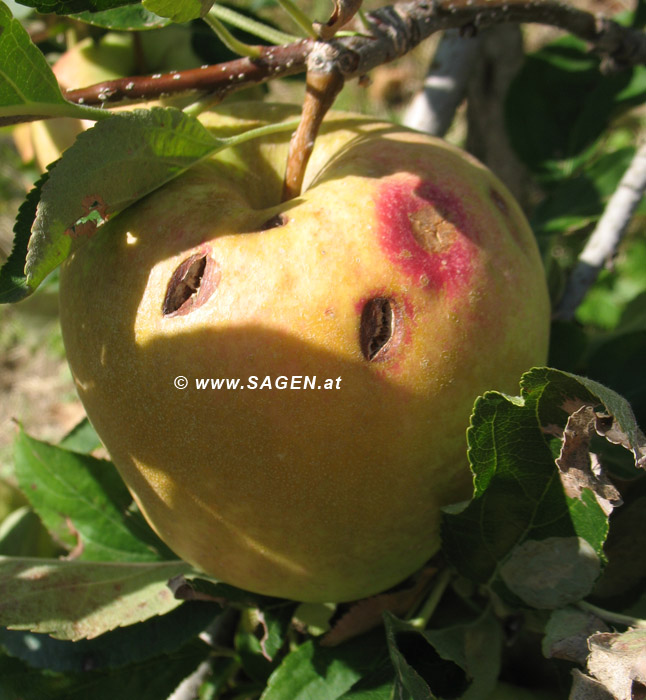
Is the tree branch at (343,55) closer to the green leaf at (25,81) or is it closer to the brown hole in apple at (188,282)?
the green leaf at (25,81)

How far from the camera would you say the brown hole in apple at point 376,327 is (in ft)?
2.05

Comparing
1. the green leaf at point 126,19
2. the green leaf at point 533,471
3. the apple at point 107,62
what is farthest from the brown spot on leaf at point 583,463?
the apple at point 107,62

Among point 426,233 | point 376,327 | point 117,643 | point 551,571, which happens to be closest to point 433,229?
point 426,233

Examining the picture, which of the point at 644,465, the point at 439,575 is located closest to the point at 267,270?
the point at 644,465

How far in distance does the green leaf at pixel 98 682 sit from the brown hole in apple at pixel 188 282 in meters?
0.48

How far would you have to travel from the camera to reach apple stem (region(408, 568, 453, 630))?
2.64 feet

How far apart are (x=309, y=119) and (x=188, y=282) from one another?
21cm

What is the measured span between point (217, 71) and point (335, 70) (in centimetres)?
12

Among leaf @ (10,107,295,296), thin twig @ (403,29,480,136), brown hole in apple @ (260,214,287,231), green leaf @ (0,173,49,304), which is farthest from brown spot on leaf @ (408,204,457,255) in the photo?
thin twig @ (403,29,480,136)

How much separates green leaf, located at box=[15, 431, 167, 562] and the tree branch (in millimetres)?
475

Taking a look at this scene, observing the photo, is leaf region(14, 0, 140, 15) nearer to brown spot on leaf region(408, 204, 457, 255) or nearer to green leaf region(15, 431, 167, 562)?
brown spot on leaf region(408, 204, 457, 255)

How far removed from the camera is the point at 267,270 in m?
0.62

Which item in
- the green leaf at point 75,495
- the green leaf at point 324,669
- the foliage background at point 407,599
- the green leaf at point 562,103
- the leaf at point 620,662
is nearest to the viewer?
the leaf at point 620,662

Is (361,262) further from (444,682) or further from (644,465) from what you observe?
(444,682)
